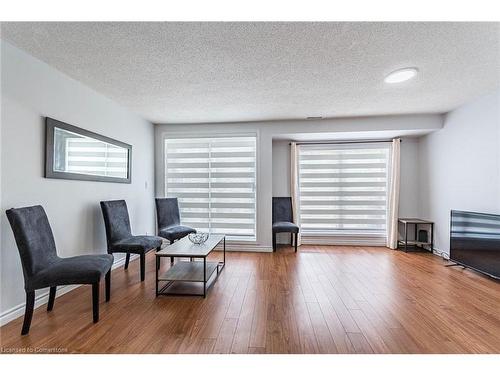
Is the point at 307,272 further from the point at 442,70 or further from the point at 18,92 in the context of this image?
the point at 18,92

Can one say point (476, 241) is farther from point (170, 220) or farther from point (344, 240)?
point (170, 220)

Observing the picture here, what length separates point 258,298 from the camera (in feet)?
8.27

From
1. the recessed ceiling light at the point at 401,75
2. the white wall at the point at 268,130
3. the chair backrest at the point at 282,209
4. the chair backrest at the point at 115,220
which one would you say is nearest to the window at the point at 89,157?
the chair backrest at the point at 115,220

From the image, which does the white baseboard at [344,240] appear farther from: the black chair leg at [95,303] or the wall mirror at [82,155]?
the black chair leg at [95,303]

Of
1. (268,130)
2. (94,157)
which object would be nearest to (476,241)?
(268,130)

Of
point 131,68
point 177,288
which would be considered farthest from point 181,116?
point 177,288

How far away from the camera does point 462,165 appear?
3639mm

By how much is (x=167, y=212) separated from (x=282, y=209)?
7.16 feet

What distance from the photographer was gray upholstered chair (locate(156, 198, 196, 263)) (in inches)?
151

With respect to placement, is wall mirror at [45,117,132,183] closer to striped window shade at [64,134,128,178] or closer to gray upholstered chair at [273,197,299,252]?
striped window shade at [64,134,128,178]

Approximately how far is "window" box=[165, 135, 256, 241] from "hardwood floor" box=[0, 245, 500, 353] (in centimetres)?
145

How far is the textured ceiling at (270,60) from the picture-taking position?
1.88 m

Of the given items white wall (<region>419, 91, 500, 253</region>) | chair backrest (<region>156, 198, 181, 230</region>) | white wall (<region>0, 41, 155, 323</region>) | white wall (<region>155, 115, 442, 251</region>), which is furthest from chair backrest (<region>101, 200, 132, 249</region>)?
white wall (<region>419, 91, 500, 253</region>)

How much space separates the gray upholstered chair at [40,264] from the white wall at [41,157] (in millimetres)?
230
